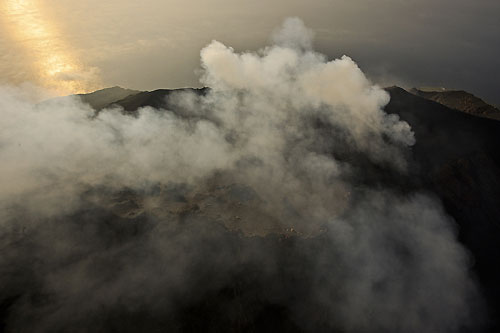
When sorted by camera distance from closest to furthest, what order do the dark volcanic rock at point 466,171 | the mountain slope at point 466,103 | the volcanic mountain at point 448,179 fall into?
the volcanic mountain at point 448,179 → the dark volcanic rock at point 466,171 → the mountain slope at point 466,103

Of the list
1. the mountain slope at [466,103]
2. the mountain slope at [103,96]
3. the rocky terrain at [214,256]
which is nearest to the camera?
the rocky terrain at [214,256]

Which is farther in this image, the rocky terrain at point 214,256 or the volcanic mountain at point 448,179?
the volcanic mountain at point 448,179

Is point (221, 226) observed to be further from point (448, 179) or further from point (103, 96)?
point (103, 96)

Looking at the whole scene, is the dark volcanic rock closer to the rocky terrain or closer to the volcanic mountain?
the volcanic mountain

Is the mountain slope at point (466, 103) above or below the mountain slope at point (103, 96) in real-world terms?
above

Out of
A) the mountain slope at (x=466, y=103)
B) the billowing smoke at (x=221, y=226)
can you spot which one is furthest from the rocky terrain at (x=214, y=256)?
the mountain slope at (x=466, y=103)

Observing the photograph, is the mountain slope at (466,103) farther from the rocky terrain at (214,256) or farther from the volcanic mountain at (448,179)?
the rocky terrain at (214,256)

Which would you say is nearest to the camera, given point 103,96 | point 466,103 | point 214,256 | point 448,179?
point 214,256

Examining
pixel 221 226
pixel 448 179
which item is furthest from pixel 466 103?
pixel 221 226
